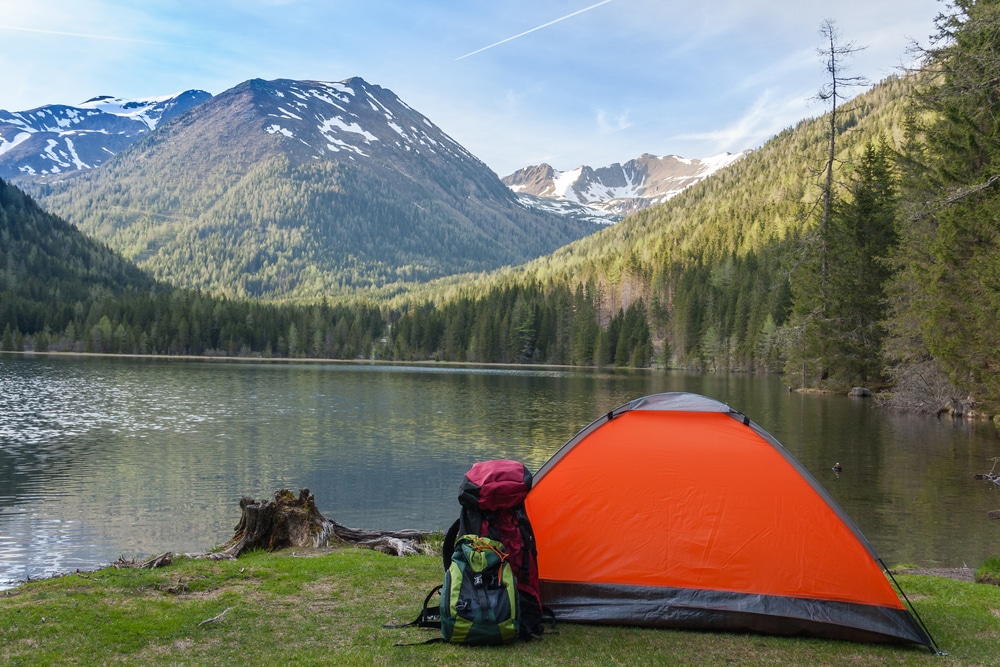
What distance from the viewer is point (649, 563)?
29.3 ft

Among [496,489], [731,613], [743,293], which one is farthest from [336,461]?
[743,293]

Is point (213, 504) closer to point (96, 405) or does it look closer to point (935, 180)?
point (96, 405)

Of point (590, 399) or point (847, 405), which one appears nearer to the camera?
point (847, 405)

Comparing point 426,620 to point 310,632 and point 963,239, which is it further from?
point 963,239

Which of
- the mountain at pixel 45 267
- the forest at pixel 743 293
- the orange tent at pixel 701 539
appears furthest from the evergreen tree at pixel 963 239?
the mountain at pixel 45 267

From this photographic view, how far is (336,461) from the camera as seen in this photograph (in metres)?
27.2

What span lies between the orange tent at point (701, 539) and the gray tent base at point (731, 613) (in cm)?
1

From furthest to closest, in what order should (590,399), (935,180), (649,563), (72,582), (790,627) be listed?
(590,399) < (935,180) < (72,582) < (649,563) < (790,627)

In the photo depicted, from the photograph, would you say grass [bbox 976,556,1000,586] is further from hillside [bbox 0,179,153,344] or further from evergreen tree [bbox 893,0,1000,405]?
hillside [bbox 0,179,153,344]

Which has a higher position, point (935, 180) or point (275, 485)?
point (935, 180)

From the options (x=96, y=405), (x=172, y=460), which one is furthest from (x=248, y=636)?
(x=96, y=405)

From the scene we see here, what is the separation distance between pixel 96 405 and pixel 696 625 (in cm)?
4631

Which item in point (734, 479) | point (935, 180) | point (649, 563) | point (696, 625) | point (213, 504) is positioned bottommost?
point (213, 504)

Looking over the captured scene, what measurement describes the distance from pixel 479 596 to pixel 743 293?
107 m
